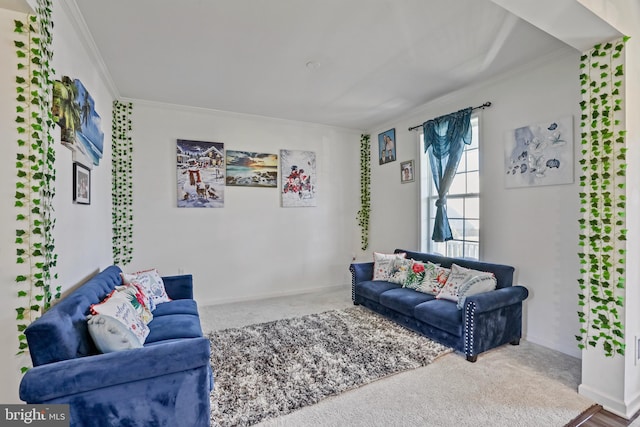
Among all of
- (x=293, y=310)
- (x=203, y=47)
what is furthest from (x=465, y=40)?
(x=293, y=310)

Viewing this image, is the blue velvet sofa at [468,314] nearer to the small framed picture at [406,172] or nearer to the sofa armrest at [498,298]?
the sofa armrest at [498,298]

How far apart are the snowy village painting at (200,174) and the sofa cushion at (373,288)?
2.27m

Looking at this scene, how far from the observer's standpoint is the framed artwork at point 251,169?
14.7ft

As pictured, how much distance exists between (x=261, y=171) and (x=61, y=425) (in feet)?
12.1

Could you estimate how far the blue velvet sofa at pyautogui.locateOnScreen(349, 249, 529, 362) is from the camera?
264 centimetres

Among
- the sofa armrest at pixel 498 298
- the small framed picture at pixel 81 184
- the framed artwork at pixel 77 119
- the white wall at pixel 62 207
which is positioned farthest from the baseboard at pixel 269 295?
the sofa armrest at pixel 498 298

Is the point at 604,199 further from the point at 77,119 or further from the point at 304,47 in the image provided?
the point at 77,119

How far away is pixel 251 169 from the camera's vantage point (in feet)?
15.1

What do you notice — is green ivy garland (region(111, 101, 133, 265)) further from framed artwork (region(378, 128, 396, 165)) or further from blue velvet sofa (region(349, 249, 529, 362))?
framed artwork (region(378, 128, 396, 165))

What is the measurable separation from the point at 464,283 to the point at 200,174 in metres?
3.57

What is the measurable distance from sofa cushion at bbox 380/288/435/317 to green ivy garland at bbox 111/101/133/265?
10.7 feet

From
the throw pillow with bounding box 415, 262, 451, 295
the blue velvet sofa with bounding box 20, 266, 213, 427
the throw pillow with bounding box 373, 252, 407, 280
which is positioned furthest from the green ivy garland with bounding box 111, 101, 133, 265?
the throw pillow with bounding box 415, 262, 451, 295

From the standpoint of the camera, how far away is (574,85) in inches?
106

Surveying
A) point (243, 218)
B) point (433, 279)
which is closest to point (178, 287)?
point (243, 218)
